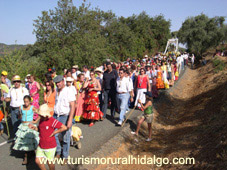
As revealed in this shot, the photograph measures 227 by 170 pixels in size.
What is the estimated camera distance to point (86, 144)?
6145 mm

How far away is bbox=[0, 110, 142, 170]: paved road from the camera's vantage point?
502cm

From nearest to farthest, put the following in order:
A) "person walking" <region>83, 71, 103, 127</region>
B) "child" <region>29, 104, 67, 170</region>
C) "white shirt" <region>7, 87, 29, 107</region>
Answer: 1. "child" <region>29, 104, 67, 170</region>
2. "white shirt" <region>7, 87, 29, 107</region>
3. "person walking" <region>83, 71, 103, 127</region>

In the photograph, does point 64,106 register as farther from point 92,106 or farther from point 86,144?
point 92,106

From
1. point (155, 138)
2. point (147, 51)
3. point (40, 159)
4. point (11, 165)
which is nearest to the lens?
point (40, 159)

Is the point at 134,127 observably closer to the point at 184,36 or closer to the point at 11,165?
the point at 11,165

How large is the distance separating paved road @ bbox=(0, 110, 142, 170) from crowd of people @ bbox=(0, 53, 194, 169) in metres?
0.21

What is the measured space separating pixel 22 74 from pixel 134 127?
784 centimetres

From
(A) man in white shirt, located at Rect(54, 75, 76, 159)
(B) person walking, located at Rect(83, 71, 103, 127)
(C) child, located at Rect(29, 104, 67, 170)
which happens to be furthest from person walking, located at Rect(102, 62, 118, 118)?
(C) child, located at Rect(29, 104, 67, 170)

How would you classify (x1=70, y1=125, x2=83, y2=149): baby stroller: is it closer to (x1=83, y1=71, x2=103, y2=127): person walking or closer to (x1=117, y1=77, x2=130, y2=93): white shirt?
(x1=83, y1=71, x2=103, y2=127): person walking

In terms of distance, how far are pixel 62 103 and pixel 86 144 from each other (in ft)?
5.87

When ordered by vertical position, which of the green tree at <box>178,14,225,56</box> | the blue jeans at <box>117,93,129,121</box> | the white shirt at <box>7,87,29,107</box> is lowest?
the blue jeans at <box>117,93,129,121</box>

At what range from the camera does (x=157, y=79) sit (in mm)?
12508

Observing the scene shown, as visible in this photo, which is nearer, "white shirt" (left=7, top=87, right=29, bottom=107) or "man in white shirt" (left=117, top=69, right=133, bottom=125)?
"white shirt" (left=7, top=87, right=29, bottom=107)

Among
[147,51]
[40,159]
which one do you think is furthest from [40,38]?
[147,51]
